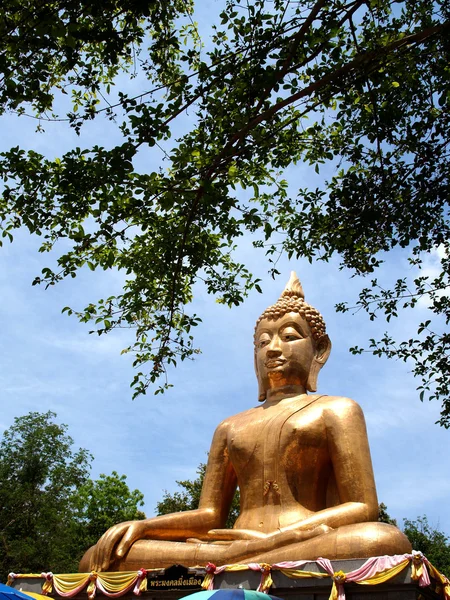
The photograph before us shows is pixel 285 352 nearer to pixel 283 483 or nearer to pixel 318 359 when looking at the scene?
pixel 318 359

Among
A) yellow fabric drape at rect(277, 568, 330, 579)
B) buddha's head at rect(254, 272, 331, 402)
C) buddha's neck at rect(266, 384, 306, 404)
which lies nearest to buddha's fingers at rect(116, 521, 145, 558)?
yellow fabric drape at rect(277, 568, 330, 579)

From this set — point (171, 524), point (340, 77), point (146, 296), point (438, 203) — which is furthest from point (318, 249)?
point (171, 524)

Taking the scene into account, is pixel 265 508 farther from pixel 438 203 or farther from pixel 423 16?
pixel 423 16

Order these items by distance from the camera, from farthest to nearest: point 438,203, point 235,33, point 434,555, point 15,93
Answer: point 434,555 → point 438,203 → point 235,33 → point 15,93

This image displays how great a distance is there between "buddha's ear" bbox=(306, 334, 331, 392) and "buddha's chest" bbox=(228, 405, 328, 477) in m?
0.77

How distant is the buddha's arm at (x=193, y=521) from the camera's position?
801 centimetres

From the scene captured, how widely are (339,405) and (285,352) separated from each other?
120cm

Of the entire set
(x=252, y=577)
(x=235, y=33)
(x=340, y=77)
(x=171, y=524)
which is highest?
(x=235, y=33)

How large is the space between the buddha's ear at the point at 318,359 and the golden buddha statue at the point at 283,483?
0.01 m

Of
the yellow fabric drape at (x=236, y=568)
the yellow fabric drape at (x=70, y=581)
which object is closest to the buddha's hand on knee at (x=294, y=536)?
the yellow fabric drape at (x=236, y=568)

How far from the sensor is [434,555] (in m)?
27.6

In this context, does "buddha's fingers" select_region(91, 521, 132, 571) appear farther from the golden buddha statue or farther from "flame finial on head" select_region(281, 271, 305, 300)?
"flame finial on head" select_region(281, 271, 305, 300)

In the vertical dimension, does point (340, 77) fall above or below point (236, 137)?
above

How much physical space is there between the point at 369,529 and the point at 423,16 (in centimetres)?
565
